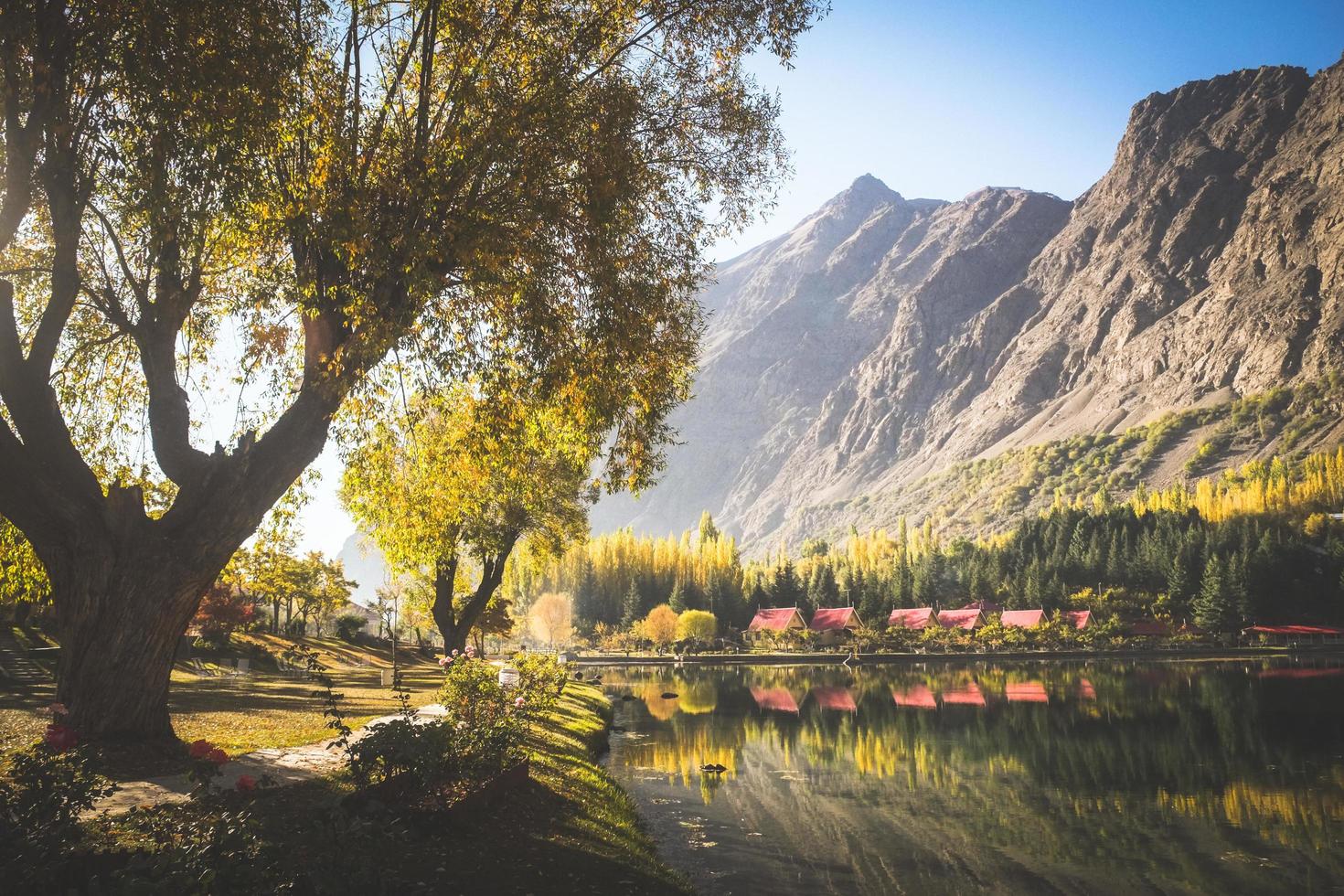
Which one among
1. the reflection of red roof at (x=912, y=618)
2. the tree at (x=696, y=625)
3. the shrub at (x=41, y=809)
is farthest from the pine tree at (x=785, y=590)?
the shrub at (x=41, y=809)

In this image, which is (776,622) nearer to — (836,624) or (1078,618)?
(836,624)

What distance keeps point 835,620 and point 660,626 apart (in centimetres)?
2930

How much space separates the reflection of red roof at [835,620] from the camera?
435 ft

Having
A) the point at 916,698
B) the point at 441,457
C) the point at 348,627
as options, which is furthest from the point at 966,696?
the point at 348,627

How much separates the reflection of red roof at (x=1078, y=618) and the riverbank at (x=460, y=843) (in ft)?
383

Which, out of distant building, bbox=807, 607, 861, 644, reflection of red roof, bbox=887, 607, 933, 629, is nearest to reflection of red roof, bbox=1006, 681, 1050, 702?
reflection of red roof, bbox=887, 607, 933, 629

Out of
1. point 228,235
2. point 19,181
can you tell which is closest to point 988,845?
point 228,235

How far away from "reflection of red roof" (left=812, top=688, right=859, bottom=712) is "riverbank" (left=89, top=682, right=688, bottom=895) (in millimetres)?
30909

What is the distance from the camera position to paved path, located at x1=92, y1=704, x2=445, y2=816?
33.9ft

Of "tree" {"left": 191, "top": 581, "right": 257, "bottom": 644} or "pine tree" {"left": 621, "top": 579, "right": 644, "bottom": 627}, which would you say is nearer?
"tree" {"left": 191, "top": 581, "right": 257, "bottom": 644}

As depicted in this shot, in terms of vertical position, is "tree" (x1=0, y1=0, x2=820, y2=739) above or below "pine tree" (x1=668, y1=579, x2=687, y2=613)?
above

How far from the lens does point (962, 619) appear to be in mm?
128750

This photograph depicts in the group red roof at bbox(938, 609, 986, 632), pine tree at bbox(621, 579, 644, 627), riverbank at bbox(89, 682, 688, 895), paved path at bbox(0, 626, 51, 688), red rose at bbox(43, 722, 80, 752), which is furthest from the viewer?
pine tree at bbox(621, 579, 644, 627)

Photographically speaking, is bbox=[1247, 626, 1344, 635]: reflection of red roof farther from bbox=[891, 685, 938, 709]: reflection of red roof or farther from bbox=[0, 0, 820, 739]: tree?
bbox=[0, 0, 820, 739]: tree
